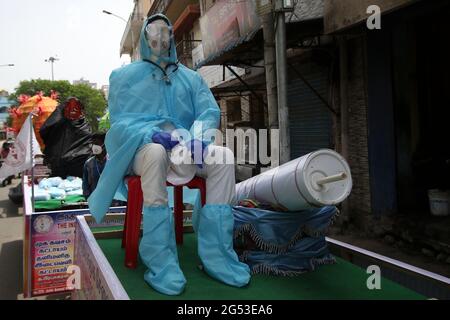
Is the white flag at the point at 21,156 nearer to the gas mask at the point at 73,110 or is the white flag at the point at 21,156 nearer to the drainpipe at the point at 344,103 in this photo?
the gas mask at the point at 73,110

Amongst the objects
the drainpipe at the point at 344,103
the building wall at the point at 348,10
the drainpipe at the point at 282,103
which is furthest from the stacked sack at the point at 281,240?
the drainpipe at the point at 344,103

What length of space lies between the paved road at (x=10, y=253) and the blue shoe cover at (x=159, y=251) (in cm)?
297

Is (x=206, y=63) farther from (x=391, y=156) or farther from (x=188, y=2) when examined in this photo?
(x=188, y=2)

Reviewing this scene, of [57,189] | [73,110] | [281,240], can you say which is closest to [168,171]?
[281,240]

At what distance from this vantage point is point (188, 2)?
17094 millimetres

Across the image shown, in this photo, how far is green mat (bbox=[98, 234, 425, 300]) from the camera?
2.03 m

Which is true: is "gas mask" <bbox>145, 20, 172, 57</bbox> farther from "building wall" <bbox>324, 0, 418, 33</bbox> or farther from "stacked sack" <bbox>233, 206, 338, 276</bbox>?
"building wall" <bbox>324, 0, 418, 33</bbox>

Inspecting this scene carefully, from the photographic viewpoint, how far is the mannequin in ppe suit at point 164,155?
226 centimetres

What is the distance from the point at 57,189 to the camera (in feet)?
19.9

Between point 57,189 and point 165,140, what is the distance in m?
4.14

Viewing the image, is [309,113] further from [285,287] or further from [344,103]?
[285,287]
